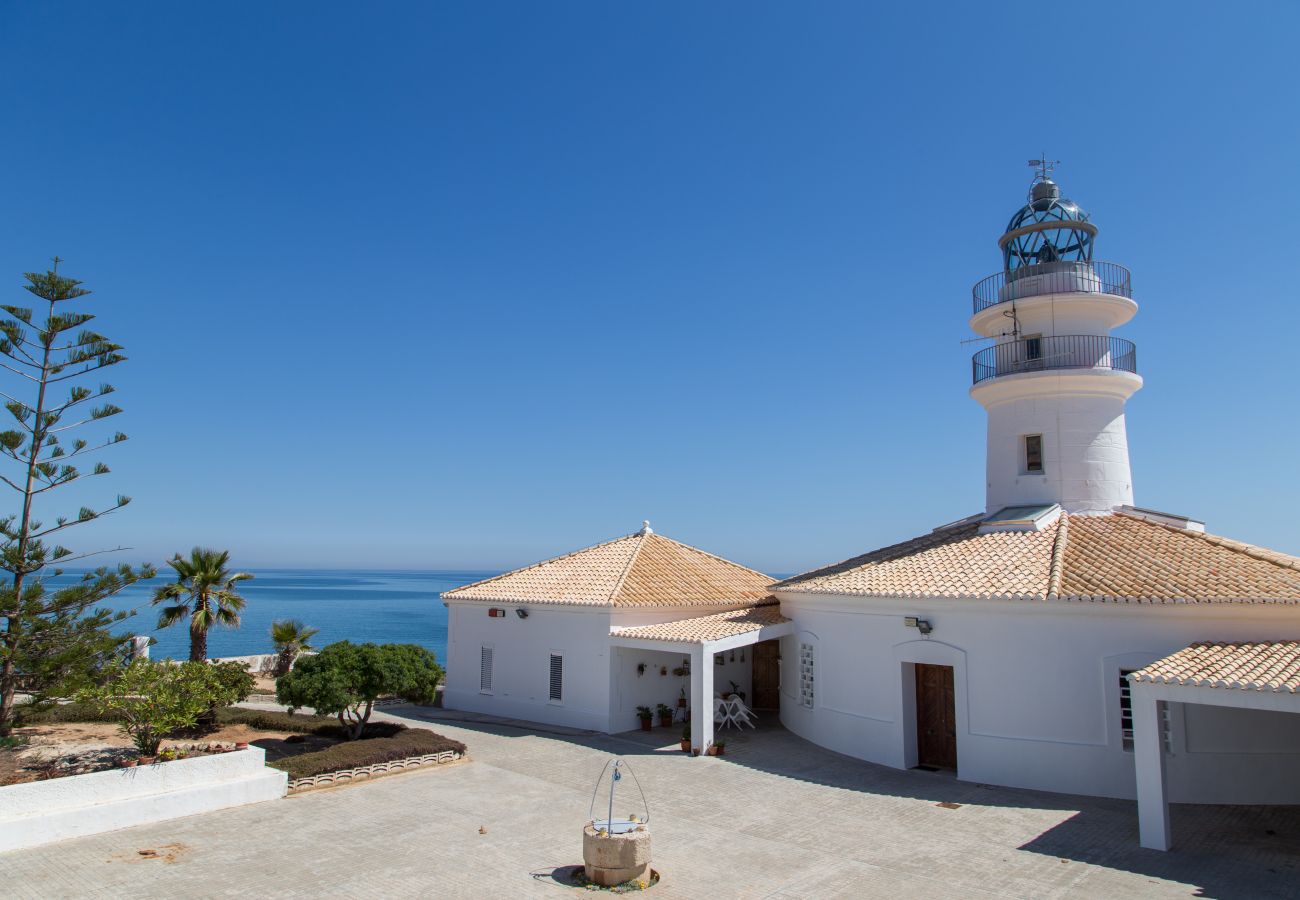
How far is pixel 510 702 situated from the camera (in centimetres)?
2192

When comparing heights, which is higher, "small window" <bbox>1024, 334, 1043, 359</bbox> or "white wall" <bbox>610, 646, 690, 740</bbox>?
"small window" <bbox>1024, 334, 1043, 359</bbox>

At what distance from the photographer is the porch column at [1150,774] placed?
36.7ft

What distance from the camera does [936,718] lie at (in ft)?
53.1

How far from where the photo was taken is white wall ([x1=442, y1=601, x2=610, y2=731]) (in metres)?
20.0

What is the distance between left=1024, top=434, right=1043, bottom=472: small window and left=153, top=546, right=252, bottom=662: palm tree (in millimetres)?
21859

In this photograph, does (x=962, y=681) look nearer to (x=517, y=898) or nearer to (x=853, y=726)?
(x=853, y=726)

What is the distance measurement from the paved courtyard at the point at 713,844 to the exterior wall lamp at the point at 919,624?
2815 mm

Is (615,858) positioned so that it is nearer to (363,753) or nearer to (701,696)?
(363,753)

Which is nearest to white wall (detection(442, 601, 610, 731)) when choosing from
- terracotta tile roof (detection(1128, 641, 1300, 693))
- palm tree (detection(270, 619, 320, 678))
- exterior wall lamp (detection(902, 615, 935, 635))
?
exterior wall lamp (detection(902, 615, 935, 635))

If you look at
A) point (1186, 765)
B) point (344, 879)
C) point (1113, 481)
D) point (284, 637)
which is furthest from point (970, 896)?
point (284, 637)

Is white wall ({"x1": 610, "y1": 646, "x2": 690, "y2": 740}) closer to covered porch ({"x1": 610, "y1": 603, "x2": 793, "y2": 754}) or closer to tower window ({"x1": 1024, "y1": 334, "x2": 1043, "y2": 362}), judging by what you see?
covered porch ({"x1": 610, "y1": 603, "x2": 793, "y2": 754})

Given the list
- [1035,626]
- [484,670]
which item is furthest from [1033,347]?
[484,670]

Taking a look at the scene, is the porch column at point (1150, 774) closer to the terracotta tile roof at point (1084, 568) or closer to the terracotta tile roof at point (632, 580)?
the terracotta tile roof at point (1084, 568)

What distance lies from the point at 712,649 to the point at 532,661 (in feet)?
20.1
